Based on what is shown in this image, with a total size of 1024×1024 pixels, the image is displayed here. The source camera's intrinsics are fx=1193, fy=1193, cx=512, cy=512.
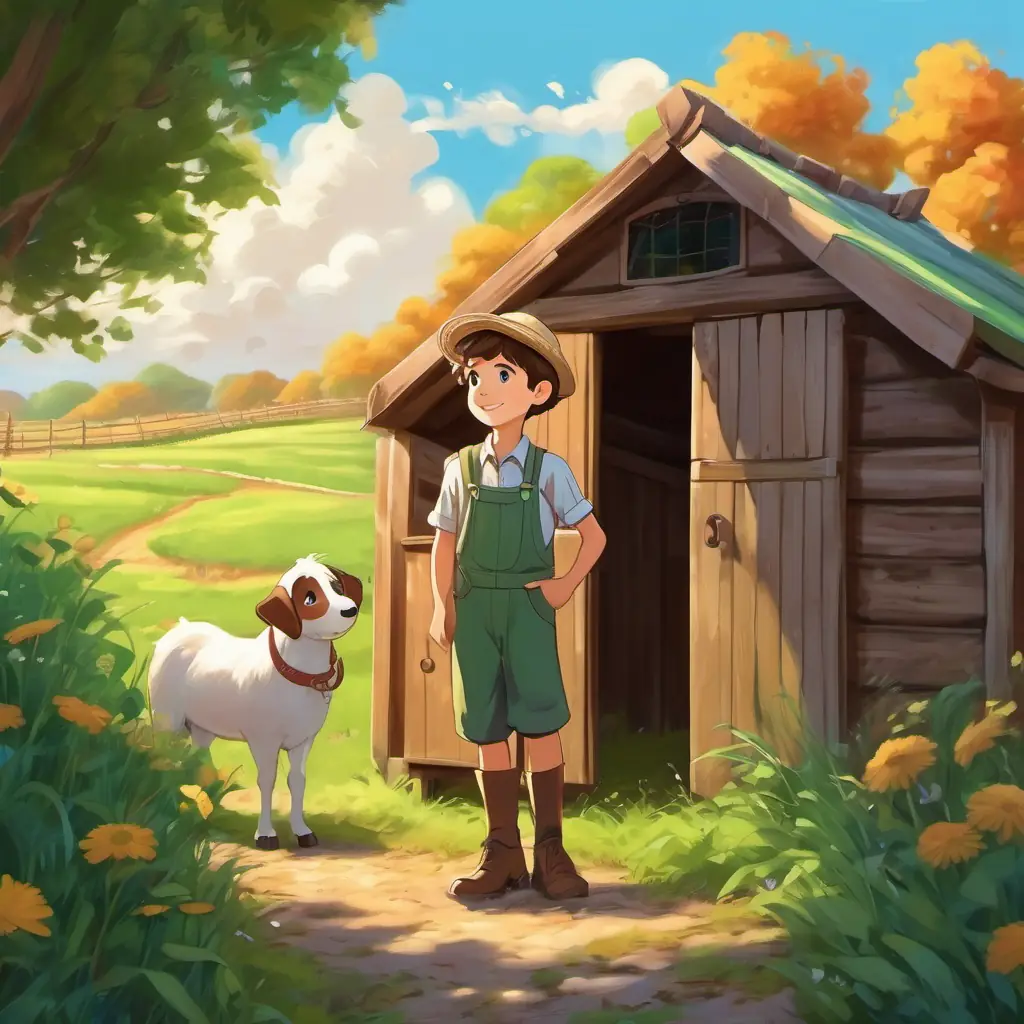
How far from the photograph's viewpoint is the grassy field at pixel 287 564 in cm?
611

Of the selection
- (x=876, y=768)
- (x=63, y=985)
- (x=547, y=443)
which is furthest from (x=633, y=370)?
(x=63, y=985)

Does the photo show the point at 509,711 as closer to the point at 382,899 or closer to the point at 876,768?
the point at 382,899

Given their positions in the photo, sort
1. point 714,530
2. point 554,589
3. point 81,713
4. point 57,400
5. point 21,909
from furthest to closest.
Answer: point 57,400 < point 714,530 < point 554,589 < point 81,713 < point 21,909

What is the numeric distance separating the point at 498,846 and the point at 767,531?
1.95 metres

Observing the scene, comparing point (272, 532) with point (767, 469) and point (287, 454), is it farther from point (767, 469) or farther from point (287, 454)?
point (767, 469)

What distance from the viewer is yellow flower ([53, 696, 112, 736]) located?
11.1 ft

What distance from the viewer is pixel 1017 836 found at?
338cm

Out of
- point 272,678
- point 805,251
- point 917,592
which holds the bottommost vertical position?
point 272,678

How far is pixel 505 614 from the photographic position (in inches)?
179

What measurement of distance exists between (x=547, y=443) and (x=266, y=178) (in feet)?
11.2

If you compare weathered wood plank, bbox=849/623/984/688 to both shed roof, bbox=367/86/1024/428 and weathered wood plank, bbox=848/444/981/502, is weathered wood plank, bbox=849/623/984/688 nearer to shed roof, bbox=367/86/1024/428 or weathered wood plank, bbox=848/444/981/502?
weathered wood plank, bbox=848/444/981/502

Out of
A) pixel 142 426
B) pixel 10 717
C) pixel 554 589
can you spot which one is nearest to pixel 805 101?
pixel 554 589

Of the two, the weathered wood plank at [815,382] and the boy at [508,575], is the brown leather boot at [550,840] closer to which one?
the boy at [508,575]

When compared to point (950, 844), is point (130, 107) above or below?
above
